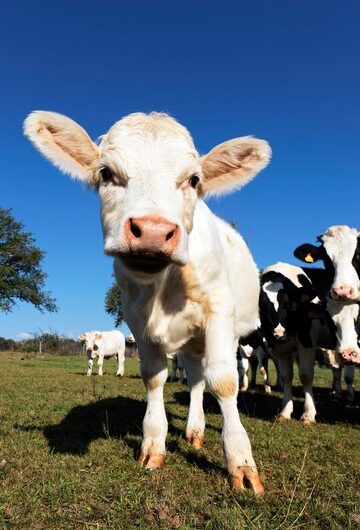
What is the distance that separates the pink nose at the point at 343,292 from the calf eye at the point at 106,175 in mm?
3884

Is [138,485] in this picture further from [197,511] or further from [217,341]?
[217,341]

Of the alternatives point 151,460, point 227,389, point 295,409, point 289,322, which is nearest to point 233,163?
point 227,389

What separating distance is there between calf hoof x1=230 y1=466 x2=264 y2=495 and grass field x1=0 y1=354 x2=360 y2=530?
0.24 feet

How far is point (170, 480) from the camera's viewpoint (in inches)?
150

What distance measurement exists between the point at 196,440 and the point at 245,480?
5.85 feet

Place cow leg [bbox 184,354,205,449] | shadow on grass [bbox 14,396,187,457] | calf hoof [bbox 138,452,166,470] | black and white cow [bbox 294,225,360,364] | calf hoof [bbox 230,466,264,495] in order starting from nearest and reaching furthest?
calf hoof [bbox 230,466,264,495]
calf hoof [bbox 138,452,166,470]
shadow on grass [bbox 14,396,187,457]
cow leg [bbox 184,354,205,449]
black and white cow [bbox 294,225,360,364]

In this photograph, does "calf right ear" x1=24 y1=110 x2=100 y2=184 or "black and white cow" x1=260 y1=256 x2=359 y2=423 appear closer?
"calf right ear" x1=24 y1=110 x2=100 y2=184

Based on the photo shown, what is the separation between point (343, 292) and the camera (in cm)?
645

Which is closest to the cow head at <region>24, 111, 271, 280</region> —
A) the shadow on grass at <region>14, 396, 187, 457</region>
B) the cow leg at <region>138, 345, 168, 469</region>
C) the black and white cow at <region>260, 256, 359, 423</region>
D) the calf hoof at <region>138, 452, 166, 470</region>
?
the cow leg at <region>138, 345, 168, 469</region>

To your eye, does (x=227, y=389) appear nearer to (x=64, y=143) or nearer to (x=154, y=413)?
(x=154, y=413)

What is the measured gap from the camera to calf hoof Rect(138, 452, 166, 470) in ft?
14.1

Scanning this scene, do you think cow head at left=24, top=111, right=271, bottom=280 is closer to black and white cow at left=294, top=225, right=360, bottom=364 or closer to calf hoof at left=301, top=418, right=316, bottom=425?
black and white cow at left=294, top=225, right=360, bottom=364

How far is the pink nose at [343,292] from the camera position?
6449 mm

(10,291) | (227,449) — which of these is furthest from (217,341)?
(10,291)
